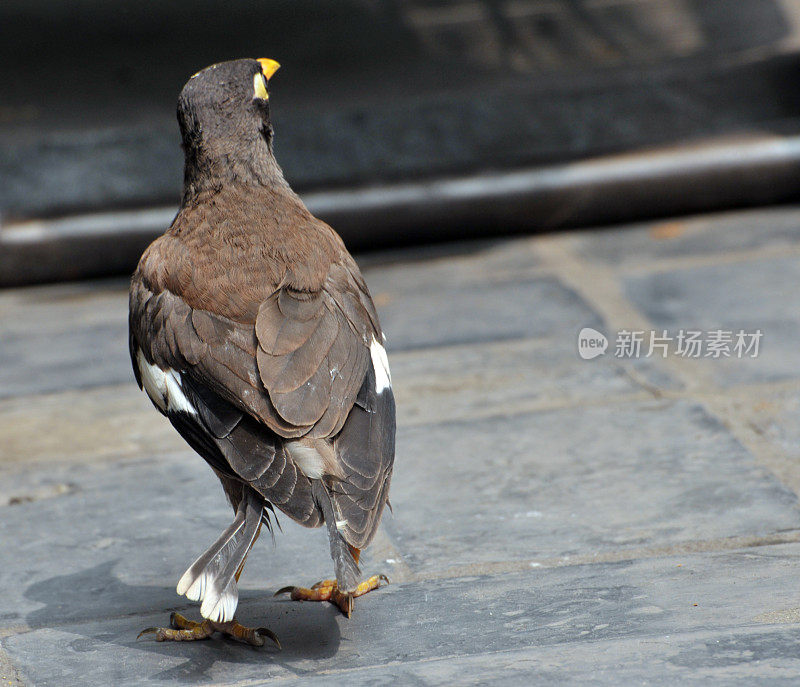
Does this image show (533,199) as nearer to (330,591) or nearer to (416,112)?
(416,112)

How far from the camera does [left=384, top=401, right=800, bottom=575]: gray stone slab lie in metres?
3.37

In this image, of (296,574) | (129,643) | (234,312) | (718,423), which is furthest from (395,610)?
(718,423)

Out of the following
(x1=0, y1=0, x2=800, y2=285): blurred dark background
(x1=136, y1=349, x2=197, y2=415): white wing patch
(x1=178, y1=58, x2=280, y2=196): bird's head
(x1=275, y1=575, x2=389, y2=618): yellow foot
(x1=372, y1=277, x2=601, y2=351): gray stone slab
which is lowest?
(x1=275, y1=575, x2=389, y2=618): yellow foot

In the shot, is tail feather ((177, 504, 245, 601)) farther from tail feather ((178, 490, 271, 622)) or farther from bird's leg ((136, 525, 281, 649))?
bird's leg ((136, 525, 281, 649))

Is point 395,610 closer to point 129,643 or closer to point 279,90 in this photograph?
point 129,643

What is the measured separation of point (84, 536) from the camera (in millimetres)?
3598

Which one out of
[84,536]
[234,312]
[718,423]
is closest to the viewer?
[234,312]

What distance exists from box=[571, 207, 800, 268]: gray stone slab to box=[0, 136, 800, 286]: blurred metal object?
10cm

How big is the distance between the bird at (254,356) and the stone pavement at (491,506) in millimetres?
210

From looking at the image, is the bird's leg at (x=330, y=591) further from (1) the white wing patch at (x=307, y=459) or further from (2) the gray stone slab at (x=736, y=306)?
(2) the gray stone slab at (x=736, y=306)

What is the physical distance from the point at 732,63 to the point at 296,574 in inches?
173

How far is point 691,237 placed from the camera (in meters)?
6.27

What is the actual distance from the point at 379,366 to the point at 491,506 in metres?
0.75

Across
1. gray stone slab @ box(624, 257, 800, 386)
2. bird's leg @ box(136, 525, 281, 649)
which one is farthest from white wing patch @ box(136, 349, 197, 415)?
gray stone slab @ box(624, 257, 800, 386)
